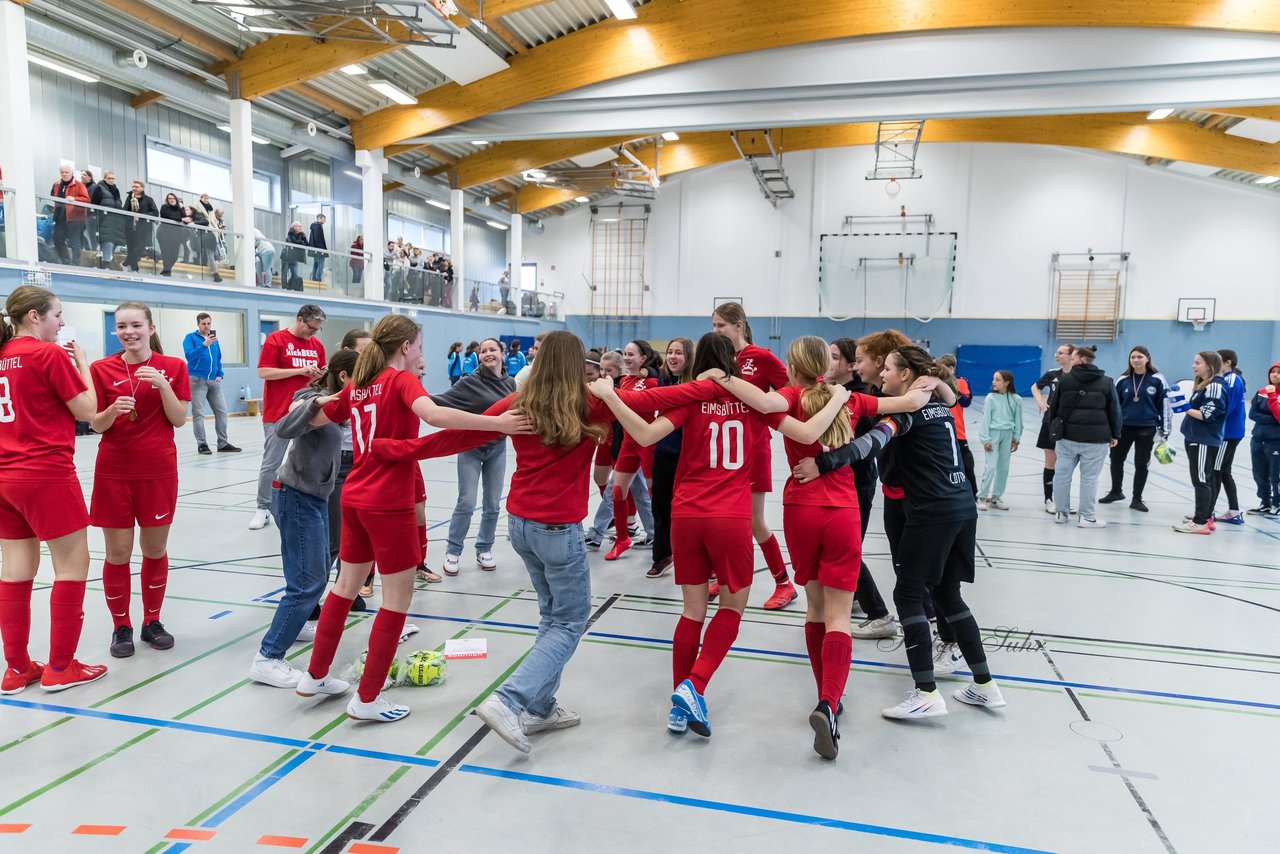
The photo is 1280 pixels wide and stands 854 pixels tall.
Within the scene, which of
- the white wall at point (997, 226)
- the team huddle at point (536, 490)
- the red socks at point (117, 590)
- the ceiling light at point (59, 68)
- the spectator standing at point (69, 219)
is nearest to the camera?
the team huddle at point (536, 490)

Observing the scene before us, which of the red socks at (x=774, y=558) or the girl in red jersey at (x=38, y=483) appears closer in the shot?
the girl in red jersey at (x=38, y=483)

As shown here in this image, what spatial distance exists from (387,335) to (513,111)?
1593 centimetres

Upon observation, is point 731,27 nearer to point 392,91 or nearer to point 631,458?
point 392,91

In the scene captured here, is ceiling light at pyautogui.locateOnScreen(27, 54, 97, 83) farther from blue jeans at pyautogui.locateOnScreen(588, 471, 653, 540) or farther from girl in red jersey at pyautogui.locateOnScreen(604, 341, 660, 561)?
blue jeans at pyautogui.locateOnScreen(588, 471, 653, 540)

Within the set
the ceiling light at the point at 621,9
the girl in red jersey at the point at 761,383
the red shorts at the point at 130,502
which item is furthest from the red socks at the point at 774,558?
the ceiling light at the point at 621,9

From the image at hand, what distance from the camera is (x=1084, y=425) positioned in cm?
775

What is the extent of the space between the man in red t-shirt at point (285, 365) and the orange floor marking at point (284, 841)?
3.61m

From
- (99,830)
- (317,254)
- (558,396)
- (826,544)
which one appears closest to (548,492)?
(558,396)

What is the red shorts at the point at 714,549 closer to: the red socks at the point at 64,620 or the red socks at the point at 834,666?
the red socks at the point at 834,666

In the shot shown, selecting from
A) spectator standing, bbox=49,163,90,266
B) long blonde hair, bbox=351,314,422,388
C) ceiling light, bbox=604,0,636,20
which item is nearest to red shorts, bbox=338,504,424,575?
long blonde hair, bbox=351,314,422,388

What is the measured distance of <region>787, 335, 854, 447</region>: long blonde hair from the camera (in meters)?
3.43

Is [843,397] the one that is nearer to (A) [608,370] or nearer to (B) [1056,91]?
(A) [608,370]

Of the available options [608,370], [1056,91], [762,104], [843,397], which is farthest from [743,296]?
[843,397]

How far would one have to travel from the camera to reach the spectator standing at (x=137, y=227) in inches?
531
